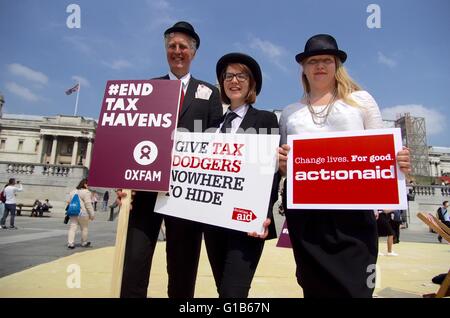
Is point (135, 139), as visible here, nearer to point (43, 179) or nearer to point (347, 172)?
point (347, 172)

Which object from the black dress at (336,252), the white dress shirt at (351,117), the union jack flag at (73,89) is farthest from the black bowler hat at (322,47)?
the union jack flag at (73,89)

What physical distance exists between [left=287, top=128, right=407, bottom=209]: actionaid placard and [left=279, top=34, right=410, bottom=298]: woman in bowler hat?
0.09 metres

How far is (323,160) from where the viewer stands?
2.30m

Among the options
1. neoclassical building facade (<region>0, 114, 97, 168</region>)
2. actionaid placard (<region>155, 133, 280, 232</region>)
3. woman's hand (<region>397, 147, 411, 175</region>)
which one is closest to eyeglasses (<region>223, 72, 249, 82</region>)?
actionaid placard (<region>155, 133, 280, 232</region>)

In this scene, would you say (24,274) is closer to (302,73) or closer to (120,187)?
(120,187)

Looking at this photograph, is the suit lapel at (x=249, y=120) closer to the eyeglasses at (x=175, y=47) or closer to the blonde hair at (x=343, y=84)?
the blonde hair at (x=343, y=84)

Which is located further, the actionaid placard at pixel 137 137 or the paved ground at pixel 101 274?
the paved ground at pixel 101 274

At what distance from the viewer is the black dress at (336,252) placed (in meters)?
2.04

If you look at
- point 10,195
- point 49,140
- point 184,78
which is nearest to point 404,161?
point 184,78

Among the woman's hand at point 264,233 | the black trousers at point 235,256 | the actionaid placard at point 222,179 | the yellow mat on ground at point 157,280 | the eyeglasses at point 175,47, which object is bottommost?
the yellow mat on ground at point 157,280

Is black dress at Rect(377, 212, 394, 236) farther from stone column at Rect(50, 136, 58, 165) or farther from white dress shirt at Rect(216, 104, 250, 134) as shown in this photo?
stone column at Rect(50, 136, 58, 165)

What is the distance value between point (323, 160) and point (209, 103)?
1299 mm

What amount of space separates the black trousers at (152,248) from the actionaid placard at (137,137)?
30 centimetres
